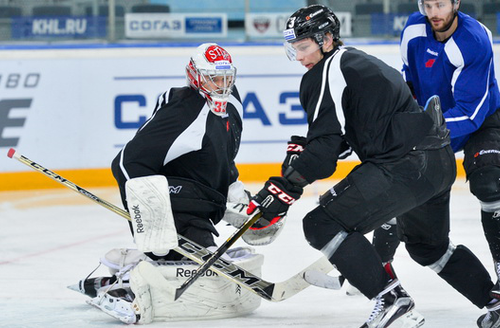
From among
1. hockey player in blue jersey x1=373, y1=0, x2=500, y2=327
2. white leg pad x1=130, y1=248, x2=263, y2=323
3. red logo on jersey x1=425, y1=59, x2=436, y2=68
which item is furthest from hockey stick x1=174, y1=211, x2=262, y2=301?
red logo on jersey x1=425, y1=59, x2=436, y2=68

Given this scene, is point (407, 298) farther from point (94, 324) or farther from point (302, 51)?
point (94, 324)

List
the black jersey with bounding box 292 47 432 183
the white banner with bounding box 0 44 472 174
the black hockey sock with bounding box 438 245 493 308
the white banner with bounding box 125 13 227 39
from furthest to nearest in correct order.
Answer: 1. the white banner with bounding box 125 13 227 39
2. the white banner with bounding box 0 44 472 174
3. the black hockey sock with bounding box 438 245 493 308
4. the black jersey with bounding box 292 47 432 183

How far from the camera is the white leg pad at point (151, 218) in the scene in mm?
2893

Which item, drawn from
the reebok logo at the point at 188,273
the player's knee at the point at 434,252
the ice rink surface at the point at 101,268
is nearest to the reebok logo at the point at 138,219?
the reebok logo at the point at 188,273

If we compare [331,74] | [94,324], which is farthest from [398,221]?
[94,324]

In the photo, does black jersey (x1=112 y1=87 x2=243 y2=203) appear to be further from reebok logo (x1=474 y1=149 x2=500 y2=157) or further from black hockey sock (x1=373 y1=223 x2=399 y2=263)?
reebok logo (x1=474 y1=149 x2=500 y2=157)

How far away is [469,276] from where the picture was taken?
118 inches

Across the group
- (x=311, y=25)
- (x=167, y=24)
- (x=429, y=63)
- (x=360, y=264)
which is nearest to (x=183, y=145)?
(x=311, y=25)

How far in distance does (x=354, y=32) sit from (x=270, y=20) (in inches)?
26.4

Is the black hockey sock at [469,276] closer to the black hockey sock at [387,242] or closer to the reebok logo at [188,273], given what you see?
the black hockey sock at [387,242]

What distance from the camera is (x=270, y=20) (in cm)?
693

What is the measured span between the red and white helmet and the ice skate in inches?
29.5

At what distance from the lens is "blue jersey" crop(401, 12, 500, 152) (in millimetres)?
3121

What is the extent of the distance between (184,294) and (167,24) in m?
4.06
